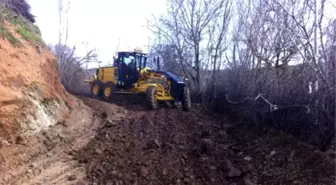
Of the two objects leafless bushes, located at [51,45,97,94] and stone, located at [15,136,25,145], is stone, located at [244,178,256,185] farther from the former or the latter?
leafless bushes, located at [51,45,97,94]

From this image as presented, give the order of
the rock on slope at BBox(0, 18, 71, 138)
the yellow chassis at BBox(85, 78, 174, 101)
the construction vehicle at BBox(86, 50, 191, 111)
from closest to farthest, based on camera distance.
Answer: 1. the rock on slope at BBox(0, 18, 71, 138)
2. the yellow chassis at BBox(85, 78, 174, 101)
3. the construction vehicle at BBox(86, 50, 191, 111)

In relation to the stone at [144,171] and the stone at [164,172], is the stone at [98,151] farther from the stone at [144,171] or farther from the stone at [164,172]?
the stone at [164,172]

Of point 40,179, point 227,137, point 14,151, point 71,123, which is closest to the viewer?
point 40,179

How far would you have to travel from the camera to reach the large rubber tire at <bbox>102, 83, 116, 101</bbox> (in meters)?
15.7

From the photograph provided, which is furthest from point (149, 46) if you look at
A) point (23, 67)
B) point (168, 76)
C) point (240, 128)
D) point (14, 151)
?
point (14, 151)

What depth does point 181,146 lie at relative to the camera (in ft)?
28.4

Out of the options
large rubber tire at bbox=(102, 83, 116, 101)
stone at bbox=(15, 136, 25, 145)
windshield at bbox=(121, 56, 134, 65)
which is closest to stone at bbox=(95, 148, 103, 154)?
stone at bbox=(15, 136, 25, 145)

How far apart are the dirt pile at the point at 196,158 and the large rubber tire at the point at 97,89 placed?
A: 20.5 feet

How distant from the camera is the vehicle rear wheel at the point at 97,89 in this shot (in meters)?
16.6

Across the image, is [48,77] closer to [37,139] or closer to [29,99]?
[29,99]

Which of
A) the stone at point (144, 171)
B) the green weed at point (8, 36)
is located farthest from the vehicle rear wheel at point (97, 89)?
the stone at point (144, 171)

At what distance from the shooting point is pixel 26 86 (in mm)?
8109

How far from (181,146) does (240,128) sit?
3230 millimetres

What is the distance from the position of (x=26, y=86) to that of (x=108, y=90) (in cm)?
791
